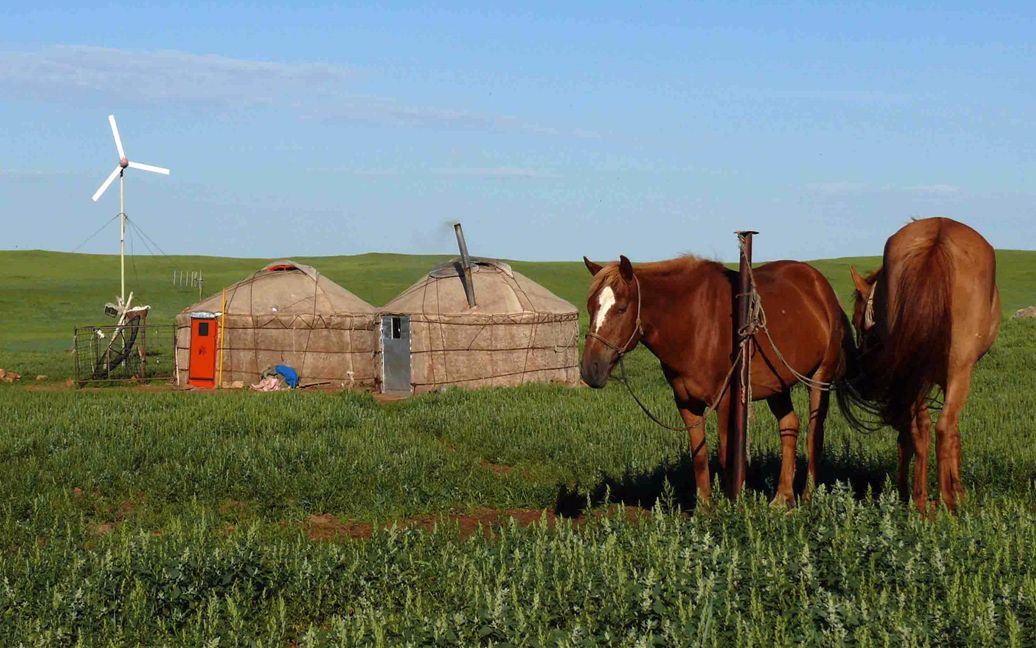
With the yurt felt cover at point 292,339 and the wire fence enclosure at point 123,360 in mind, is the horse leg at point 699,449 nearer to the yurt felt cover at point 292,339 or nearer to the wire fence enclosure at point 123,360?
the yurt felt cover at point 292,339

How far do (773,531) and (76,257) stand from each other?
103 metres

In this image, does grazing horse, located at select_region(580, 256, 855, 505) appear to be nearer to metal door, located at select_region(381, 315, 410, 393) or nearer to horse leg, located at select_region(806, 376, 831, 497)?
horse leg, located at select_region(806, 376, 831, 497)

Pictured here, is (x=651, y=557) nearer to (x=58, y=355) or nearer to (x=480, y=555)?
(x=480, y=555)

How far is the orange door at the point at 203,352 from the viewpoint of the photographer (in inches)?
1102

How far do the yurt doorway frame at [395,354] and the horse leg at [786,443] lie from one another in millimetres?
17184

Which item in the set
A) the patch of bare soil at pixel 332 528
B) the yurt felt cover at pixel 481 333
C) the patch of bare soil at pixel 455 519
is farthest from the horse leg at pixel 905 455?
the yurt felt cover at pixel 481 333

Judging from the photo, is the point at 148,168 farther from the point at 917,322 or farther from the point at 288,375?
the point at 917,322

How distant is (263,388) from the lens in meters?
26.6

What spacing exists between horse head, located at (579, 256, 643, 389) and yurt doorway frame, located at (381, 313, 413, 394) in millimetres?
17708

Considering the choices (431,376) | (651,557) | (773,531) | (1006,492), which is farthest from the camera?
(431,376)

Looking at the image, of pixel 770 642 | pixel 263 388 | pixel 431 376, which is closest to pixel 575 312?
pixel 431 376

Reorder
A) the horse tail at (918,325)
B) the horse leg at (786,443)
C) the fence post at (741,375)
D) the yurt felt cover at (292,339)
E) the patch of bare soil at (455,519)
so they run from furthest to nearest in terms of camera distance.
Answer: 1. the yurt felt cover at (292,339)
2. the patch of bare soil at (455,519)
3. the horse leg at (786,443)
4. the fence post at (741,375)
5. the horse tail at (918,325)

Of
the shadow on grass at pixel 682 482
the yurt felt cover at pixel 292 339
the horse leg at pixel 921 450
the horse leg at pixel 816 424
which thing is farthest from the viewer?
the yurt felt cover at pixel 292 339

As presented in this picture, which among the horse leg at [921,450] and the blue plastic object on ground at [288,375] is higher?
the horse leg at [921,450]
